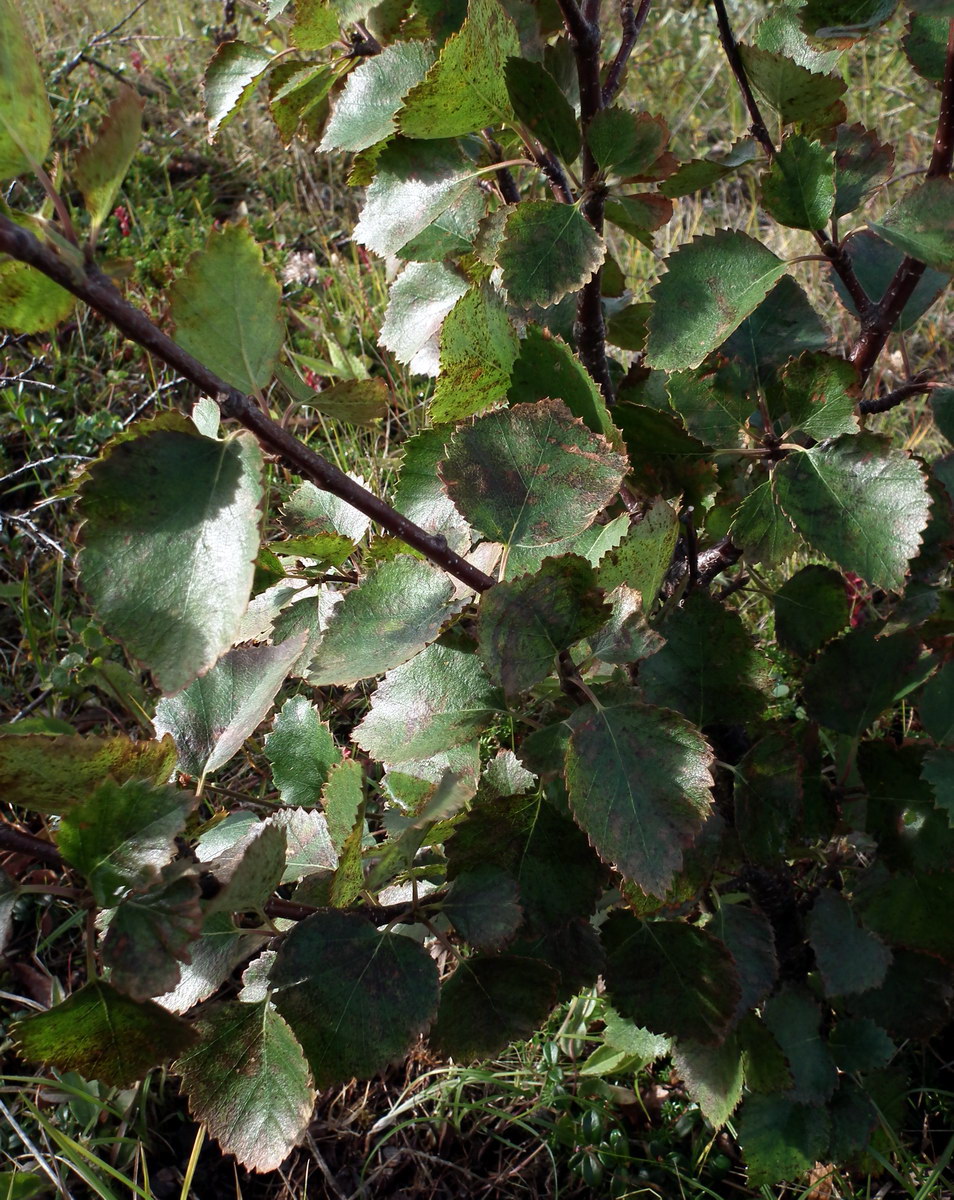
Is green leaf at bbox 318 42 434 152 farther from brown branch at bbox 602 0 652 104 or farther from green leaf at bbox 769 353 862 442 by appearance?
green leaf at bbox 769 353 862 442

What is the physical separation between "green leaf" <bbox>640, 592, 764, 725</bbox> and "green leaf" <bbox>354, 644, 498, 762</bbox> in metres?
0.21

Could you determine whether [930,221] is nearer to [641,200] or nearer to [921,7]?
[921,7]

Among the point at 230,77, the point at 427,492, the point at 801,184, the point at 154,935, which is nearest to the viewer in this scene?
the point at 154,935

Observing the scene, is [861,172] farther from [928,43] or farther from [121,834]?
[121,834]

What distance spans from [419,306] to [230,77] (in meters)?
0.34

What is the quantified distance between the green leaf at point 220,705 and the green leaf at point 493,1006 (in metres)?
0.31

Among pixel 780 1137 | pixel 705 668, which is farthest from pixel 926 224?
pixel 780 1137

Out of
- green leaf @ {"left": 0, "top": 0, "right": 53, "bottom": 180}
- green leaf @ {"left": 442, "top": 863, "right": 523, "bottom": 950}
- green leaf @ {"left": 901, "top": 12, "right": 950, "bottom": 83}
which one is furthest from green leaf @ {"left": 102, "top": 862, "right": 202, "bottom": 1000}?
green leaf @ {"left": 901, "top": 12, "right": 950, "bottom": 83}

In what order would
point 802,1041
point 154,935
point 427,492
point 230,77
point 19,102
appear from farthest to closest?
1. point 802,1041
2. point 230,77
3. point 427,492
4. point 154,935
5. point 19,102

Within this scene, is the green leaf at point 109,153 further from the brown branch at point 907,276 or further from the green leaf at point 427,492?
the brown branch at point 907,276

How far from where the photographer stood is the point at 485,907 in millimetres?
864

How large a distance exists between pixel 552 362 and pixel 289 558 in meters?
0.47

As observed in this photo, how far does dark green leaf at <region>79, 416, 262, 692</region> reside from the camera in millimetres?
626

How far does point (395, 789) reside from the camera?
101 cm
